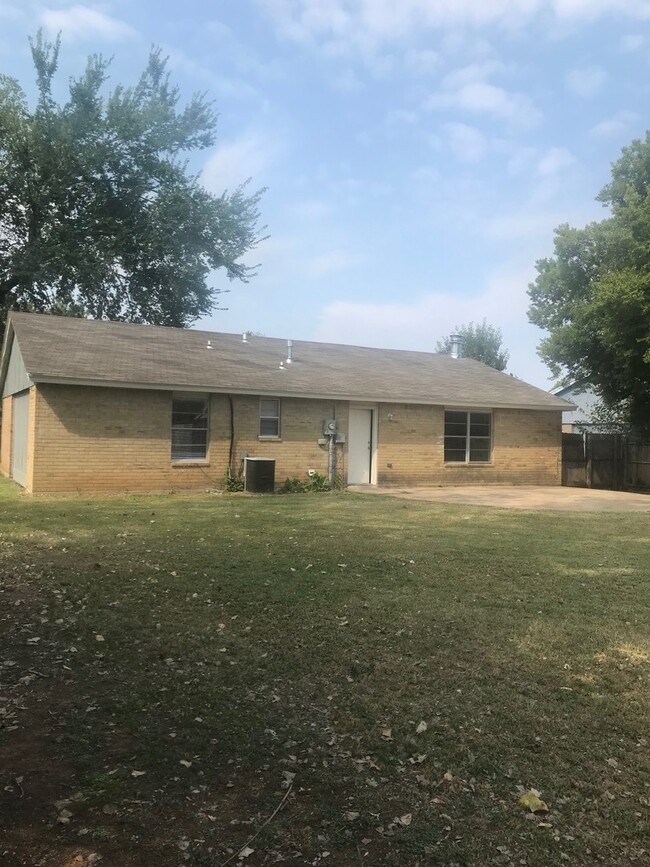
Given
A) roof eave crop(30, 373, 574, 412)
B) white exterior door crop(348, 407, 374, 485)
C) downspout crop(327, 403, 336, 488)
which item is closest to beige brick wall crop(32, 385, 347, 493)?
downspout crop(327, 403, 336, 488)

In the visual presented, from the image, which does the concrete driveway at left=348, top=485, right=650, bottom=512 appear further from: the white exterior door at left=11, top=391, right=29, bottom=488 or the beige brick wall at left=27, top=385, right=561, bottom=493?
the white exterior door at left=11, top=391, right=29, bottom=488

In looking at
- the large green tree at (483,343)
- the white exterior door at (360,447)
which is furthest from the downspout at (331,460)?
the large green tree at (483,343)

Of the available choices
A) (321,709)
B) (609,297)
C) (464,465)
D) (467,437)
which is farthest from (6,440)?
(321,709)

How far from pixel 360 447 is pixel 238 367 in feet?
12.8

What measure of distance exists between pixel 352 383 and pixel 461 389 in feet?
11.9

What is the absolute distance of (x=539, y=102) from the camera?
12570mm

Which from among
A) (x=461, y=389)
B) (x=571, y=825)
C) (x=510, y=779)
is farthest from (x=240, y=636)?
(x=461, y=389)

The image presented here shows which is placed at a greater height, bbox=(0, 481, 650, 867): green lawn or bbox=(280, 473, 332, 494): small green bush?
bbox=(280, 473, 332, 494): small green bush

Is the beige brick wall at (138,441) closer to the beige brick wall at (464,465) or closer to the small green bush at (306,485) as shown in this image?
the small green bush at (306,485)

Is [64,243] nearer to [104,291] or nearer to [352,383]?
[104,291]

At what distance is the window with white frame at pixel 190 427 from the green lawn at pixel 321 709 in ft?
26.4

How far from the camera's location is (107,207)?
31031 millimetres

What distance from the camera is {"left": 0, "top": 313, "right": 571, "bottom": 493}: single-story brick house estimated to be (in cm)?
1487

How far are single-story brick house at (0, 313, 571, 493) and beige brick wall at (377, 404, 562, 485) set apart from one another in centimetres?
3
